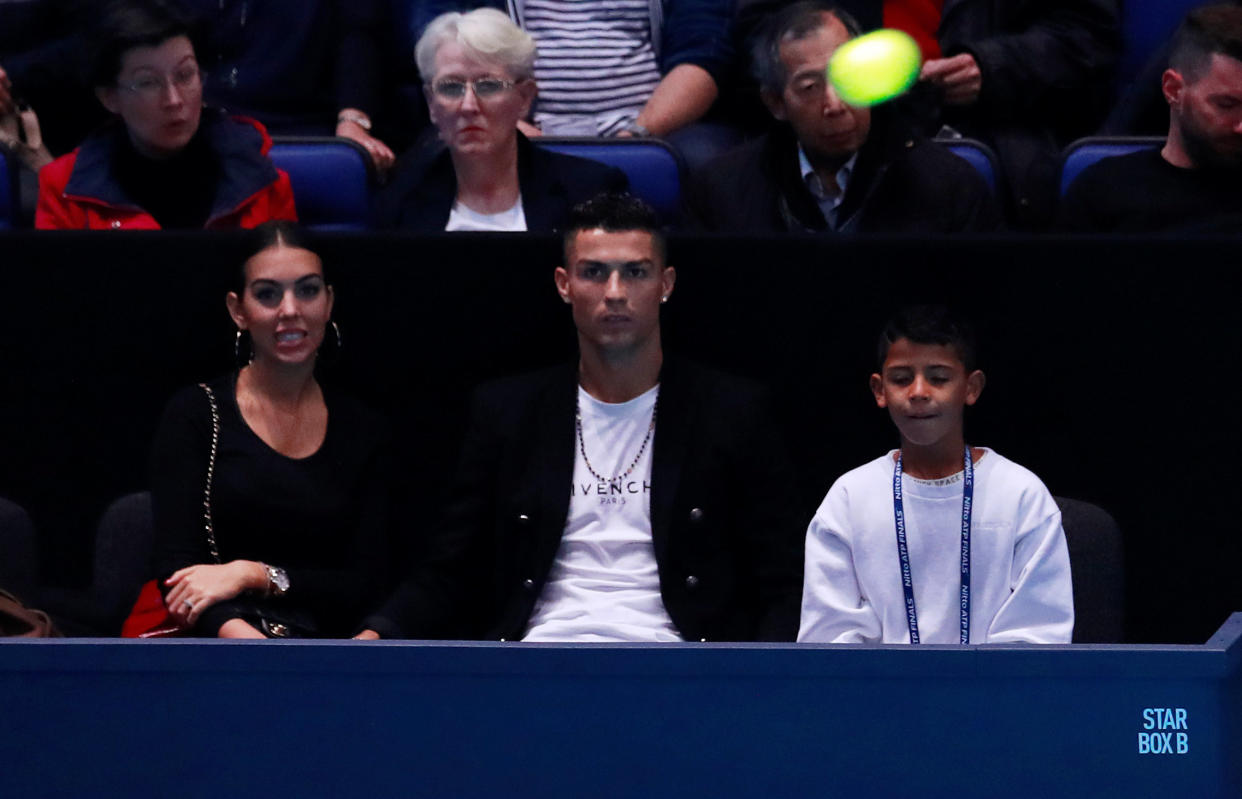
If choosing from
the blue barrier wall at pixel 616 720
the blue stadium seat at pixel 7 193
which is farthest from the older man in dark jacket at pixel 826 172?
the blue barrier wall at pixel 616 720

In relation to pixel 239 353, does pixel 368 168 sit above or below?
above

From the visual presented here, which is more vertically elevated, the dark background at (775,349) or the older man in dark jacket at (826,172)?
the older man in dark jacket at (826,172)

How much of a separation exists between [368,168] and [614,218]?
91 cm

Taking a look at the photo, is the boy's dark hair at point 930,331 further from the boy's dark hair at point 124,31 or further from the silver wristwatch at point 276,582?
the boy's dark hair at point 124,31

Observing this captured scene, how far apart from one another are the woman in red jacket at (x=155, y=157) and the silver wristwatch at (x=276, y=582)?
2.90 ft

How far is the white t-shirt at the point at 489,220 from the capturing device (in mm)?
3789

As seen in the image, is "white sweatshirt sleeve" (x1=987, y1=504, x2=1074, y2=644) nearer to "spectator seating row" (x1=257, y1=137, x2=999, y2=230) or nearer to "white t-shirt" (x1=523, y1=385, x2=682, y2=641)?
"white t-shirt" (x1=523, y1=385, x2=682, y2=641)

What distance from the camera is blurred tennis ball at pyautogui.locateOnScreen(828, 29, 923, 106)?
369 centimetres

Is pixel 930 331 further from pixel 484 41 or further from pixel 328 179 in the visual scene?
pixel 328 179

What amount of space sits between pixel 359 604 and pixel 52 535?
68 cm

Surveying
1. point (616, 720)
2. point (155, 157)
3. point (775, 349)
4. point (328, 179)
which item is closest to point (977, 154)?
point (775, 349)

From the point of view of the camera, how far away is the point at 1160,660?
1500 mm

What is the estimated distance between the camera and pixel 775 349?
3.35 meters

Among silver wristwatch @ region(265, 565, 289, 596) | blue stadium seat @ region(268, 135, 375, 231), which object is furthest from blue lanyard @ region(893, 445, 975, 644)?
blue stadium seat @ region(268, 135, 375, 231)
